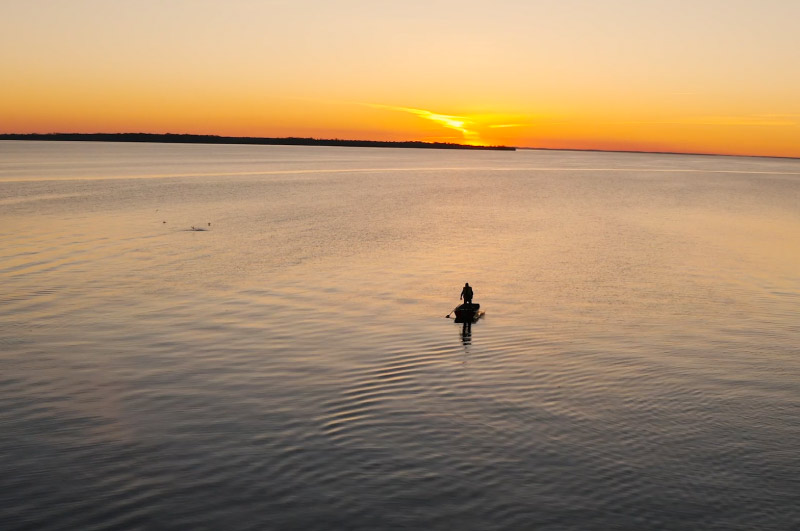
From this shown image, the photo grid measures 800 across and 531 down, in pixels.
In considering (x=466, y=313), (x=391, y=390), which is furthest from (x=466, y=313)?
(x=391, y=390)

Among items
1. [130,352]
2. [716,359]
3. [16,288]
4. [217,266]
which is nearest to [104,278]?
[16,288]

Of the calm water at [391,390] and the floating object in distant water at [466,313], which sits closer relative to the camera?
the calm water at [391,390]

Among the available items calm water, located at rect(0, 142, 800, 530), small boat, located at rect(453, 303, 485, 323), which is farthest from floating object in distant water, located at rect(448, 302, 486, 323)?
calm water, located at rect(0, 142, 800, 530)

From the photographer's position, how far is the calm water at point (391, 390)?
1802cm

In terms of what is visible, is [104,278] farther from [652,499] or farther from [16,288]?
[652,499]

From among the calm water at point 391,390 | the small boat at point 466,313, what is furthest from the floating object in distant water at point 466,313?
the calm water at point 391,390

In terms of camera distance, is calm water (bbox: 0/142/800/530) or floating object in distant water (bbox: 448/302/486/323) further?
floating object in distant water (bbox: 448/302/486/323)

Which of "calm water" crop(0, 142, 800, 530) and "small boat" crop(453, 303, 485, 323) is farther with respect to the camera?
"small boat" crop(453, 303, 485, 323)

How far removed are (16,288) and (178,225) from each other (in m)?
40.3

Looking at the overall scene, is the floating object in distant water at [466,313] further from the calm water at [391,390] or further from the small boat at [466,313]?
the calm water at [391,390]

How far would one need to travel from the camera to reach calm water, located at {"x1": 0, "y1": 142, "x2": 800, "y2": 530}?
18.0 meters

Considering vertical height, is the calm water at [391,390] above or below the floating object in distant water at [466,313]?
below

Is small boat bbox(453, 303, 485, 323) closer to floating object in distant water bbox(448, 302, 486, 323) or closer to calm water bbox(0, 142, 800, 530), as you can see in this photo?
floating object in distant water bbox(448, 302, 486, 323)

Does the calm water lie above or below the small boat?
below
